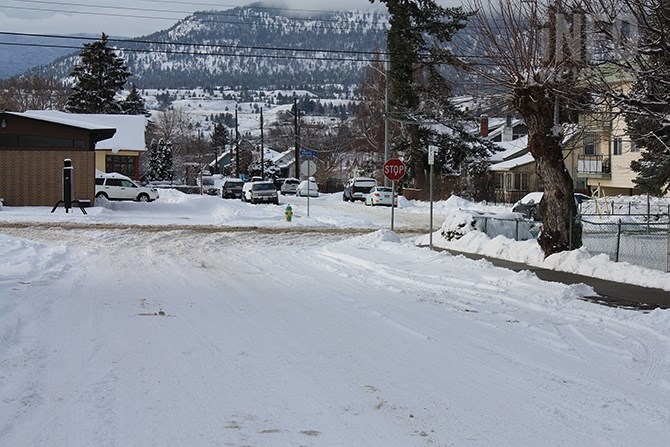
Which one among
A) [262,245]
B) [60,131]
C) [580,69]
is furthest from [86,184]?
[580,69]

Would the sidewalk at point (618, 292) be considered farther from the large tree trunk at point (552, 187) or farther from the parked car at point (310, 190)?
the parked car at point (310, 190)

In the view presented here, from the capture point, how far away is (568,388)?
781 centimetres

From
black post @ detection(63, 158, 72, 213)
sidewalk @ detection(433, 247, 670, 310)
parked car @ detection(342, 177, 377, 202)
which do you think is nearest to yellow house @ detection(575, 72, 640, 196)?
parked car @ detection(342, 177, 377, 202)

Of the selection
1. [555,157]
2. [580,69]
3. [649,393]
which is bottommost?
[649,393]

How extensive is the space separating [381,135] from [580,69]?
57263 mm

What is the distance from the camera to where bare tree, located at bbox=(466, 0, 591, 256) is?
15.1m

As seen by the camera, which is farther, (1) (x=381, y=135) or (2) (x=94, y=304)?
(1) (x=381, y=135)

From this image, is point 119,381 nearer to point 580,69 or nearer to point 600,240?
point 580,69

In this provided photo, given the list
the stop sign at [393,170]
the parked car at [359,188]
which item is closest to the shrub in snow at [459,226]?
the stop sign at [393,170]

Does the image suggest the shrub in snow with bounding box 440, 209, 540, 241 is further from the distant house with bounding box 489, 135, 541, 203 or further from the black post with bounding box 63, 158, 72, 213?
the distant house with bounding box 489, 135, 541, 203

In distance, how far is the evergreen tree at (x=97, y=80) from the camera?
3356 inches

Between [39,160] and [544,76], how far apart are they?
29.9 metres

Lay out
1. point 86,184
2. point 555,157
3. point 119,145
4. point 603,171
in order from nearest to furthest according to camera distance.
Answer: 1. point 555,157
2. point 86,184
3. point 603,171
4. point 119,145

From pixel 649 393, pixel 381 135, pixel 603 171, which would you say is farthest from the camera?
pixel 381 135
